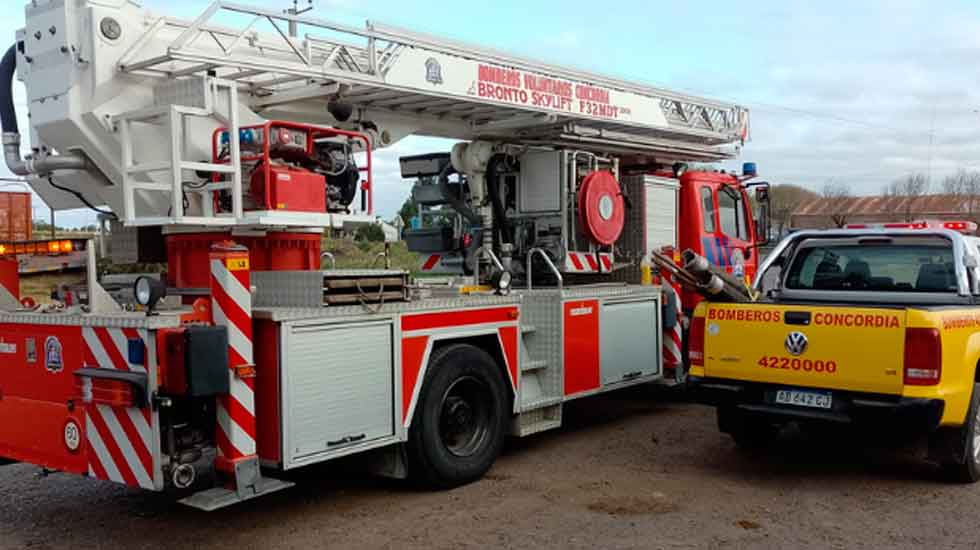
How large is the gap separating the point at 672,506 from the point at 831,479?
155cm

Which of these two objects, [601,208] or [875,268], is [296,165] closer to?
[601,208]

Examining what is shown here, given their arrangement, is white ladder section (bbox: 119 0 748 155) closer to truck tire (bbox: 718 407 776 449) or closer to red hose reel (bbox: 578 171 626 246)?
red hose reel (bbox: 578 171 626 246)

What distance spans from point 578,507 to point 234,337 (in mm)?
2640

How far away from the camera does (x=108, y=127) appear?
19.7 ft

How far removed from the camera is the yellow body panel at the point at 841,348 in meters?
6.14

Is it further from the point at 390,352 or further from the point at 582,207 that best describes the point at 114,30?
the point at 582,207

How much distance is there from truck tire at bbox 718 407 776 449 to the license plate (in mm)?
525

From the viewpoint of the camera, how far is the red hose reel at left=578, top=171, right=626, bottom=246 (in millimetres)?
8898

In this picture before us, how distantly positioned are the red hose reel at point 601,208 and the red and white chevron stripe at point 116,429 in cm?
492

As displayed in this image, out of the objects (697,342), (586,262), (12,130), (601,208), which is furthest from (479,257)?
(12,130)

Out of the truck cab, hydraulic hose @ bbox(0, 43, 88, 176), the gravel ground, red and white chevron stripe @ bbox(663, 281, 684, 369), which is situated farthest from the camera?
the truck cab

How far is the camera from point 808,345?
656 centimetres

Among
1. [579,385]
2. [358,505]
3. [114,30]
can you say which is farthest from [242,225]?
[579,385]

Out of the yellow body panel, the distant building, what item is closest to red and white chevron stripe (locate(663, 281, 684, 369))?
the yellow body panel
